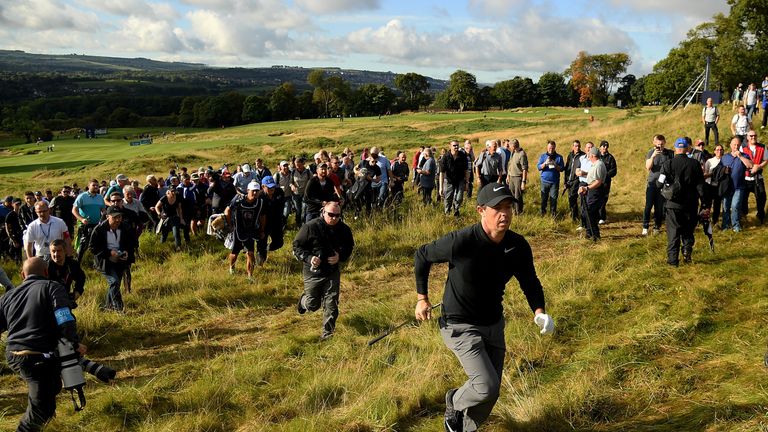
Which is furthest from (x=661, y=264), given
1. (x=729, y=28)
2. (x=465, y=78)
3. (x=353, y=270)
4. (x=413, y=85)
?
(x=413, y=85)

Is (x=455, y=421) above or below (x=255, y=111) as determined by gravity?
below

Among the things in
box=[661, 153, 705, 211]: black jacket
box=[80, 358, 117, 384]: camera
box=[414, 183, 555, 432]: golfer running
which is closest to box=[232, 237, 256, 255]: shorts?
box=[80, 358, 117, 384]: camera

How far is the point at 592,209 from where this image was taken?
10.2 m

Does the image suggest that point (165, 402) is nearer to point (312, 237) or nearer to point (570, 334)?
point (312, 237)

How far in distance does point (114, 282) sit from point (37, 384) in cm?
392

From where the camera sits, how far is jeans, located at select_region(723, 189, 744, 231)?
9766mm

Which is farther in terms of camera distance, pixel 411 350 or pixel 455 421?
pixel 411 350

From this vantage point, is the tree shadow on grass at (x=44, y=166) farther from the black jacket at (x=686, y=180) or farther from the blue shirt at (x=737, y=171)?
the black jacket at (x=686, y=180)

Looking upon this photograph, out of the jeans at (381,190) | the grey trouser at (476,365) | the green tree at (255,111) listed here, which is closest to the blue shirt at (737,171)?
the jeans at (381,190)

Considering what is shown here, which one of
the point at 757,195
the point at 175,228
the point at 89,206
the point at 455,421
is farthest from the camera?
the point at 175,228

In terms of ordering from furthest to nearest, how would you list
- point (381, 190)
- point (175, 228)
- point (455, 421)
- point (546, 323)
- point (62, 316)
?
point (381, 190), point (175, 228), point (62, 316), point (455, 421), point (546, 323)

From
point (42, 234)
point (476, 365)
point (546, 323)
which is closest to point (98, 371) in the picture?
point (476, 365)

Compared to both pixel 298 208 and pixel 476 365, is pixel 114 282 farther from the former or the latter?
pixel 476 365

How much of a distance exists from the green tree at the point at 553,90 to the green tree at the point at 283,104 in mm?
52513
